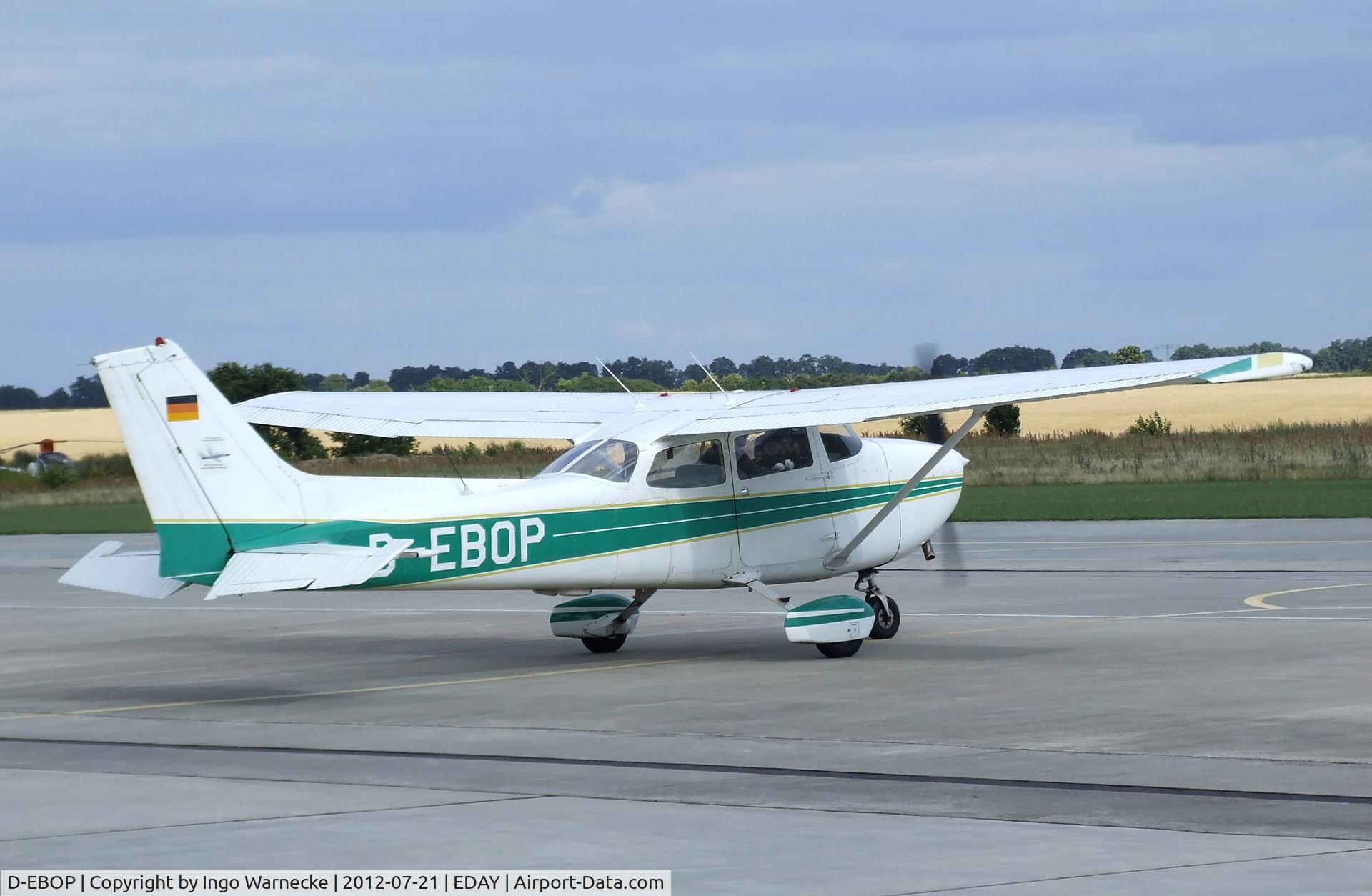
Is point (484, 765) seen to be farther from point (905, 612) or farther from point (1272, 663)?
point (905, 612)

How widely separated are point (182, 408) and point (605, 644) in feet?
16.8

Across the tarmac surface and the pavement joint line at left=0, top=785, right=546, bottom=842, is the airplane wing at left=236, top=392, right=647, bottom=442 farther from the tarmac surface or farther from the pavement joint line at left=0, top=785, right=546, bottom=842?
the pavement joint line at left=0, top=785, right=546, bottom=842

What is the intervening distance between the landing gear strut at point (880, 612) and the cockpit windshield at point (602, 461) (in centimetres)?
290

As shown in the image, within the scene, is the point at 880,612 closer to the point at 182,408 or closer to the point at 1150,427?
the point at 182,408

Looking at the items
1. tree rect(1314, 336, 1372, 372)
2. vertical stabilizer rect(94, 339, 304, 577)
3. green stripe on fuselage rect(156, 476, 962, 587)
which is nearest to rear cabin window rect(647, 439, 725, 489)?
green stripe on fuselage rect(156, 476, 962, 587)

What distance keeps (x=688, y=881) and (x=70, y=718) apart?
25.8ft

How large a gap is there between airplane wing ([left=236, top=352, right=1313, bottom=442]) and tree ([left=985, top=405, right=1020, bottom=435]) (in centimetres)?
3951


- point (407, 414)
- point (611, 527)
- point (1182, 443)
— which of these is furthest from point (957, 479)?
point (1182, 443)

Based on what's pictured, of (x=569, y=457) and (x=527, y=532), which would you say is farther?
(x=569, y=457)

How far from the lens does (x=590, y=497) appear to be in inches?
577

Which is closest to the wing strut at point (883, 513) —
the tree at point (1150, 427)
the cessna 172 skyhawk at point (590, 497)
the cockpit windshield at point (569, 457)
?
the cessna 172 skyhawk at point (590, 497)

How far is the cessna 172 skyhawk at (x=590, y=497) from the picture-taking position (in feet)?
43.3
